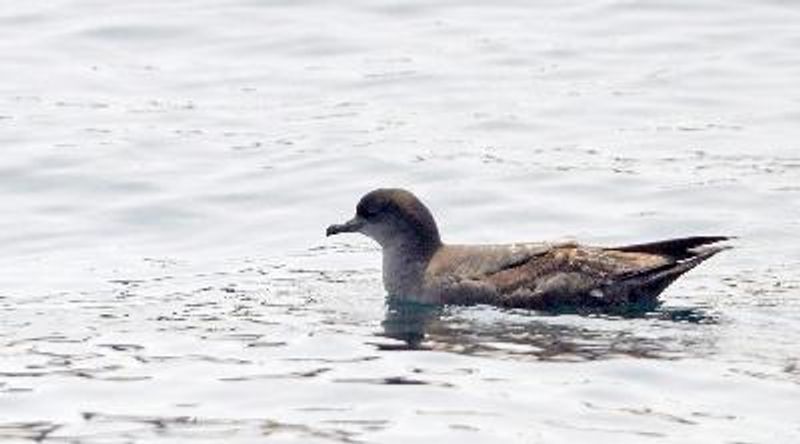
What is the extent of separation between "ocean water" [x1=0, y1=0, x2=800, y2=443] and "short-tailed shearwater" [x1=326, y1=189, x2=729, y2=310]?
20 centimetres

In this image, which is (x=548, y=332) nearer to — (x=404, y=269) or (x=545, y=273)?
(x=545, y=273)

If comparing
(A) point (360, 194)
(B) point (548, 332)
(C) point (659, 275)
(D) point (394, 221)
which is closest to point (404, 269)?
(D) point (394, 221)

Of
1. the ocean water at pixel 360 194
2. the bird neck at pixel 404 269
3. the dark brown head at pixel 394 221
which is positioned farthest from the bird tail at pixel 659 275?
the dark brown head at pixel 394 221

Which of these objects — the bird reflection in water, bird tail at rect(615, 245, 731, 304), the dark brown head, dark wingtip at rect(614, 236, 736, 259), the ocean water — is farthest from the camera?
the dark brown head

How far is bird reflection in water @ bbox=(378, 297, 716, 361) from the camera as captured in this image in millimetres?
14742

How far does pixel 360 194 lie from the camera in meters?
20.2

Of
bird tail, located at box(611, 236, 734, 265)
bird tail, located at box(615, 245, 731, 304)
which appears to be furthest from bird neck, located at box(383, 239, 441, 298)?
bird tail, located at box(611, 236, 734, 265)

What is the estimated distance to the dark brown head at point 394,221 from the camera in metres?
17.1

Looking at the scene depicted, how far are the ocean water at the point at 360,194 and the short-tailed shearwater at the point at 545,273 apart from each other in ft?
0.64

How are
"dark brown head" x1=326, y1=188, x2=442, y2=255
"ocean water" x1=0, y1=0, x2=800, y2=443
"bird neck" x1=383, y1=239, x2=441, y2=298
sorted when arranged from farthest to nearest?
"dark brown head" x1=326, y1=188, x2=442, y2=255
"bird neck" x1=383, y1=239, x2=441, y2=298
"ocean water" x1=0, y1=0, x2=800, y2=443

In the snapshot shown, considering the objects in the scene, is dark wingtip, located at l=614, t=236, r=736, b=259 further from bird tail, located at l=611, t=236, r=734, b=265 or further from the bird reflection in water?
the bird reflection in water

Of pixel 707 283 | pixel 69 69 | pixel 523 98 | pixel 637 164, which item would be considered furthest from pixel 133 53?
pixel 707 283

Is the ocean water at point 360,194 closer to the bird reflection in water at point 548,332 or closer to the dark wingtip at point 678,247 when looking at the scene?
the bird reflection in water at point 548,332

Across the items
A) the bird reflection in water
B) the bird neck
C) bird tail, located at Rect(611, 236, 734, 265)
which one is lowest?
the bird reflection in water
